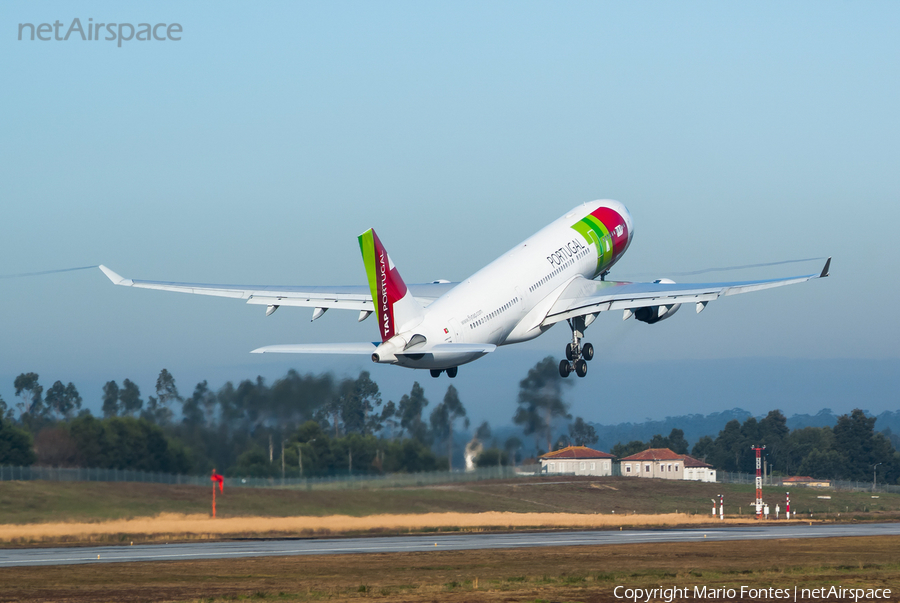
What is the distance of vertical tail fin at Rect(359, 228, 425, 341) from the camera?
128ft

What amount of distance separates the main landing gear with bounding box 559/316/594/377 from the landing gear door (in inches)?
331

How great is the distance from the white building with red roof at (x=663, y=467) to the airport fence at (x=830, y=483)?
2110 mm

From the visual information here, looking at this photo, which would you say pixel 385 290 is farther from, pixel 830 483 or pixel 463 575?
pixel 830 483

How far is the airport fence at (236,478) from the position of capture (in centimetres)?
5216

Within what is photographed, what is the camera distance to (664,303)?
1774 inches

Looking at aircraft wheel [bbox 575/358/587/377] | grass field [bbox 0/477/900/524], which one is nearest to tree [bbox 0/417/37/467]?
grass field [bbox 0/477/900/524]

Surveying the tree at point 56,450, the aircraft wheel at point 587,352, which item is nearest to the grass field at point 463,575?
the aircraft wheel at point 587,352

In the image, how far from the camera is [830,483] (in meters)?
144

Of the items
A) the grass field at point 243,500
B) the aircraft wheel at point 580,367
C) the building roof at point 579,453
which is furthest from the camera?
the building roof at point 579,453

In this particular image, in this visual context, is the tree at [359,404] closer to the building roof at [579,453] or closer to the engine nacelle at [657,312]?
the engine nacelle at [657,312]

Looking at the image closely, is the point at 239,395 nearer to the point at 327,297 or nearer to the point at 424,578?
the point at 327,297

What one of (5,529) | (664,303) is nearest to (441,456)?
(664,303)

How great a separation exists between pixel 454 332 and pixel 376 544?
17.4m

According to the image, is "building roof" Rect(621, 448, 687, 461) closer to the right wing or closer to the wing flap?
the wing flap
